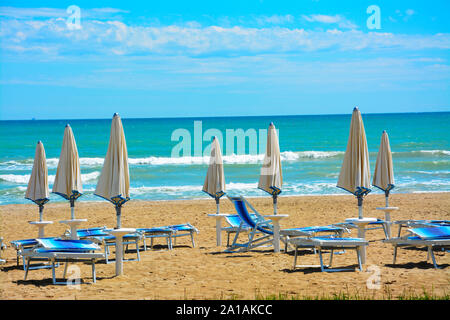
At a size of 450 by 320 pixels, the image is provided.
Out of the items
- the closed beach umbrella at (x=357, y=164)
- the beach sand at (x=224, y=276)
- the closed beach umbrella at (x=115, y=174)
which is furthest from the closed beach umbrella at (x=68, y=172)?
the closed beach umbrella at (x=357, y=164)

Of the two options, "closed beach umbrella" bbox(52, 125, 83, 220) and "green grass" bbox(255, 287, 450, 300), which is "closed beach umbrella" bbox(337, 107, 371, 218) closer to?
"green grass" bbox(255, 287, 450, 300)

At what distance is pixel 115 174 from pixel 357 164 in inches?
129

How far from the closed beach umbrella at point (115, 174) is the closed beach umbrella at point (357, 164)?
294cm

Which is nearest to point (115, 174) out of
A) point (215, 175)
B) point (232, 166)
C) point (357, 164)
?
point (215, 175)

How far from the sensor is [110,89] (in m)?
69.8

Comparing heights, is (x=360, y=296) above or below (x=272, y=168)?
below

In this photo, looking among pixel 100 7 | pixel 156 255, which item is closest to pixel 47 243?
pixel 156 255

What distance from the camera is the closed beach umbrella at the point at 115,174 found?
727 centimetres

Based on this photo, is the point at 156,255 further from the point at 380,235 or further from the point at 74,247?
the point at 380,235

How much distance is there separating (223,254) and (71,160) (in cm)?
274

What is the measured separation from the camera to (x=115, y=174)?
730 cm

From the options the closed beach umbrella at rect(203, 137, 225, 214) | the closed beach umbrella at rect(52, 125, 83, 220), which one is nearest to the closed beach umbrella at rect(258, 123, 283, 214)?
the closed beach umbrella at rect(203, 137, 225, 214)

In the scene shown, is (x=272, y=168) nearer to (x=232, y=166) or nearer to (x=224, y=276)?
(x=224, y=276)

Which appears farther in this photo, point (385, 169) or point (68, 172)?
point (385, 169)
